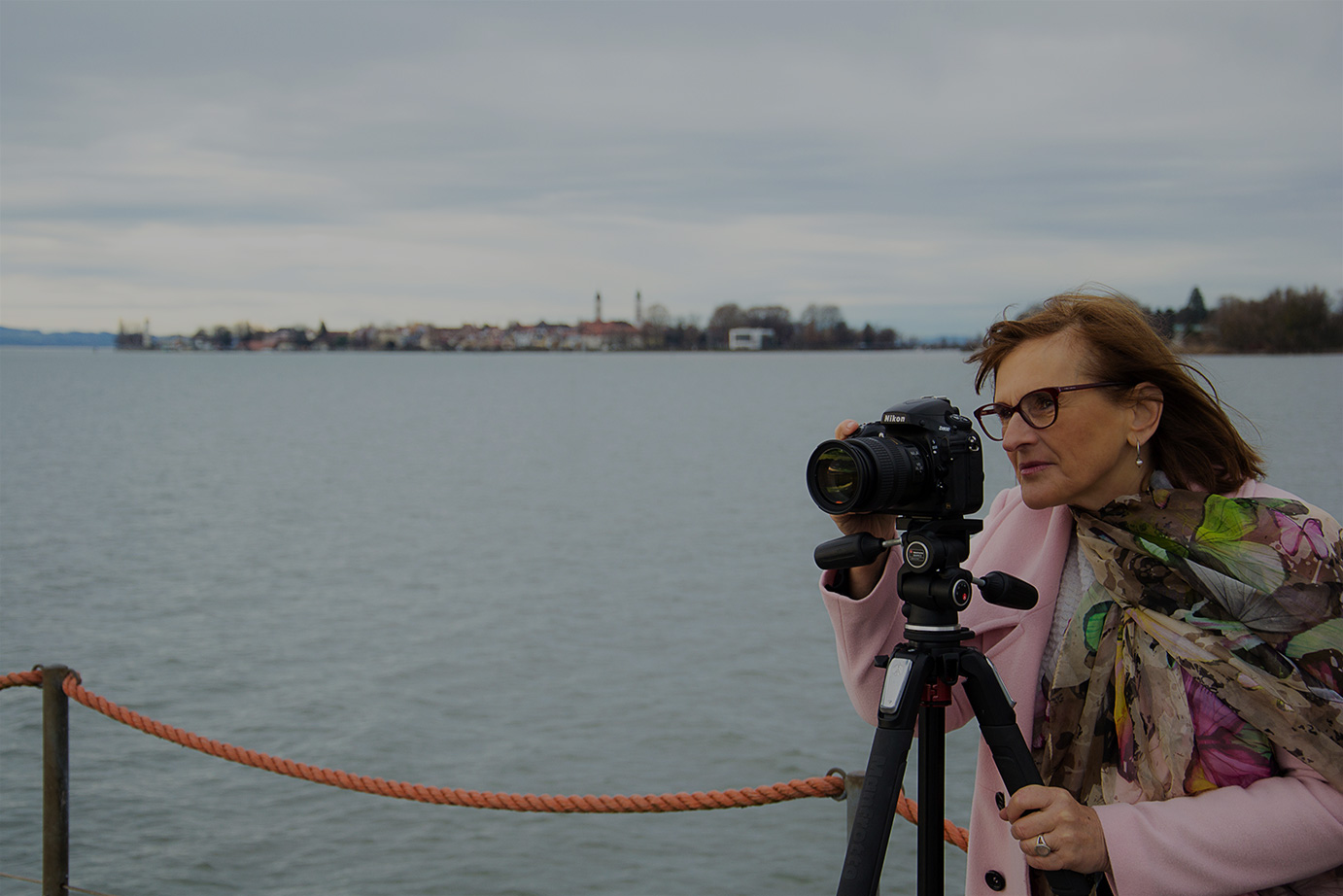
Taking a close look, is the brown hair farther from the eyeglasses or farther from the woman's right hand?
the woman's right hand

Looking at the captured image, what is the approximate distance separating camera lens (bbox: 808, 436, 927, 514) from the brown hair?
26cm

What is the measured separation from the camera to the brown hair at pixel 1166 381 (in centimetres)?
150

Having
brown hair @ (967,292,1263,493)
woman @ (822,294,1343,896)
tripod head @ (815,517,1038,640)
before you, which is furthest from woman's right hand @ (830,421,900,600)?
brown hair @ (967,292,1263,493)

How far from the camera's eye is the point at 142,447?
108ft

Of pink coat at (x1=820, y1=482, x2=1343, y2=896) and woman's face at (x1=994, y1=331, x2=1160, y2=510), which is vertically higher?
woman's face at (x1=994, y1=331, x2=1160, y2=510)

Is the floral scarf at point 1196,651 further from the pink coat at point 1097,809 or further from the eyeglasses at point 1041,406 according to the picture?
the eyeglasses at point 1041,406

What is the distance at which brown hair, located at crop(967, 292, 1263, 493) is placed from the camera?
150 cm

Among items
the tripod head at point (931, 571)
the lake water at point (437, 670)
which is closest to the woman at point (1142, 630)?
the tripod head at point (931, 571)

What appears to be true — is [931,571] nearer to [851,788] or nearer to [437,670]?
[851,788]

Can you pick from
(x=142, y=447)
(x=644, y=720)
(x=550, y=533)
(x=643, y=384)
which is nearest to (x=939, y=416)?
(x=644, y=720)

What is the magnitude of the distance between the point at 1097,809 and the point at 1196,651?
0.24 m

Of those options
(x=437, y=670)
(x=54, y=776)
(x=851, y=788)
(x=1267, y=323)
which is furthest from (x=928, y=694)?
(x=1267, y=323)

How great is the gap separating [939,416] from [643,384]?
82556mm

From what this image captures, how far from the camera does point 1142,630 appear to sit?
4.75ft
